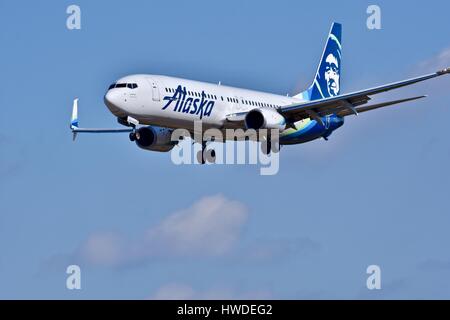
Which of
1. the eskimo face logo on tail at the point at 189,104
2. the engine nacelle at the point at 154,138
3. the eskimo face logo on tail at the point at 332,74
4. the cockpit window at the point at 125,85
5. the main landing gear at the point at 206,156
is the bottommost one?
the main landing gear at the point at 206,156

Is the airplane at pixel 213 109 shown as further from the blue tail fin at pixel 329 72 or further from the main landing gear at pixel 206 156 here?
the blue tail fin at pixel 329 72

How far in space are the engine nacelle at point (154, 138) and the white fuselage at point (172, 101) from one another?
14.4 feet

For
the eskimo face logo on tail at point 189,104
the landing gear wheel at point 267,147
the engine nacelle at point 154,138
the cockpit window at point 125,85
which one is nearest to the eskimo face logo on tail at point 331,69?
the landing gear wheel at point 267,147

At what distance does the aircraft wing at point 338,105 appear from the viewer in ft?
239

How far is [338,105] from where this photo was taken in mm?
75375

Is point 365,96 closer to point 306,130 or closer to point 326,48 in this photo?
point 306,130

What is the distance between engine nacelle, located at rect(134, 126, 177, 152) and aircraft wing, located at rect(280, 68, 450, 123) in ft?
24.7

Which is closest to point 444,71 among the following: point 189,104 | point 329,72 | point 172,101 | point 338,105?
point 338,105

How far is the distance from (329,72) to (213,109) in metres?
20.2

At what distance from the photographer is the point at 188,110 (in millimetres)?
71875

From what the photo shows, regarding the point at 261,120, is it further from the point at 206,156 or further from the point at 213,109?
the point at 206,156

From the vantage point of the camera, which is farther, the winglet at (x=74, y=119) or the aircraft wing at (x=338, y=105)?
the winglet at (x=74, y=119)
